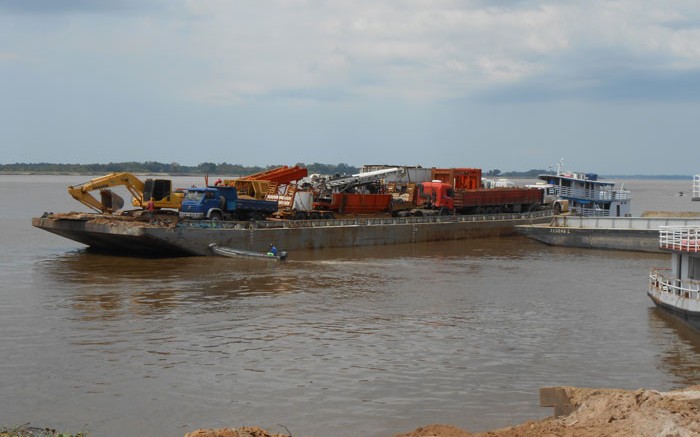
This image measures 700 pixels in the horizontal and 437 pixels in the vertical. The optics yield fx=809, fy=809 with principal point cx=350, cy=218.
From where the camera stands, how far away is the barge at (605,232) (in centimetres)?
4719

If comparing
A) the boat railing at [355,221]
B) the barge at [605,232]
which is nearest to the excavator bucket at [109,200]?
the boat railing at [355,221]

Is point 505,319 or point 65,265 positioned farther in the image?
point 65,265

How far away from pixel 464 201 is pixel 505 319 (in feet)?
101

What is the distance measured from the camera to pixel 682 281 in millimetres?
22719

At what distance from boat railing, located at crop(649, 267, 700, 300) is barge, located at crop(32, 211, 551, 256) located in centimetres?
2076

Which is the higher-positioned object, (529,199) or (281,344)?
(529,199)

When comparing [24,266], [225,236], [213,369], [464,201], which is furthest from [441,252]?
[213,369]

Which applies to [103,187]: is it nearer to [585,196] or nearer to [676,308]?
[676,308]

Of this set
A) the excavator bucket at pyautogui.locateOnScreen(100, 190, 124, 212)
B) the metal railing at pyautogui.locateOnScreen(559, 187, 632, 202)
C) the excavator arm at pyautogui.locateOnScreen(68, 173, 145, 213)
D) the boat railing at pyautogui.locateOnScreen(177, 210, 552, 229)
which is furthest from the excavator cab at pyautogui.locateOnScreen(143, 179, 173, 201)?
the metal railing at pyautogui.locateOnScreen(559, 187, 632, 202)

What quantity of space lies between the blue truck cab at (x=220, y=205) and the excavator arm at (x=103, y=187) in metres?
3.21

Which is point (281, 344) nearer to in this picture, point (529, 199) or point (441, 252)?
point (441, 252)

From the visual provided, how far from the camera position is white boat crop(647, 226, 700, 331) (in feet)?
73.4

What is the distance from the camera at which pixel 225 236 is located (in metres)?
39.7

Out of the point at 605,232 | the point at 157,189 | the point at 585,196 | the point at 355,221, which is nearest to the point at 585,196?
the point at 585,196
